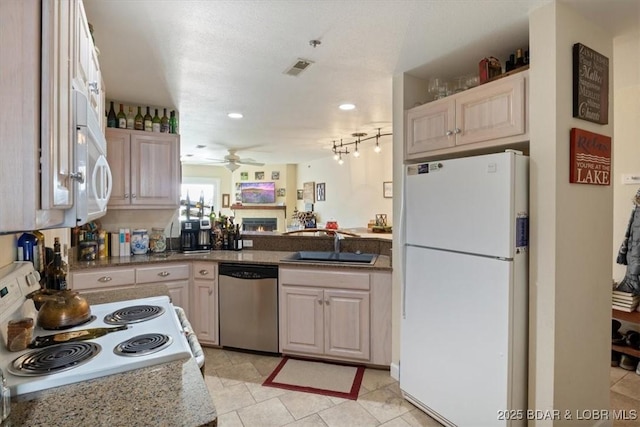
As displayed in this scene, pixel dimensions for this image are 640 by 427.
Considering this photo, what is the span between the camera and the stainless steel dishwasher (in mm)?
2936

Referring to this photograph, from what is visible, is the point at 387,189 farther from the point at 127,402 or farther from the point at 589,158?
the point at 127,402

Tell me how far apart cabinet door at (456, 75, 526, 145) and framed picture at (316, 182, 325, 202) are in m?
5.64

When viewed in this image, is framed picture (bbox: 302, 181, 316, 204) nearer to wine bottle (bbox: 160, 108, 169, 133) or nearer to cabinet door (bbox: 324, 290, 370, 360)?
wine bottle (bbox: 160, 108, 169, 133)

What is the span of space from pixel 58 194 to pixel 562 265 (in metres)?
2.08

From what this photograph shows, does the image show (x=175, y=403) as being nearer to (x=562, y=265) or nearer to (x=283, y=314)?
(x=562, y=265)

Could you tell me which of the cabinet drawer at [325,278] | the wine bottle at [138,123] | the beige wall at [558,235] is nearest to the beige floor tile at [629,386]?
the beige wall at [558,235]

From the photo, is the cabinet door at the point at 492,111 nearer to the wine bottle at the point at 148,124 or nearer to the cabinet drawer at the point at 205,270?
the cabinet drawer at the point at 205,270

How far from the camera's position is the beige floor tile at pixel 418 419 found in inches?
81.2

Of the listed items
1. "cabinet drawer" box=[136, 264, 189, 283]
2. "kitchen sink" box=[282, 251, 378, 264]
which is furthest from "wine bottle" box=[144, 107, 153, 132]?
"kitchen sink" box=[282, 251, 378, 264]

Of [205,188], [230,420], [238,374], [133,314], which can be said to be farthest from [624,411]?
[205,188]

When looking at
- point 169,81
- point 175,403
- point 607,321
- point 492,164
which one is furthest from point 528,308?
point 169,81

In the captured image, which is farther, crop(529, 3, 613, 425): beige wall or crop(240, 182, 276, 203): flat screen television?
crop(240, 182, 276, 203): flat screen television

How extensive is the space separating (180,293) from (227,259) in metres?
0.53

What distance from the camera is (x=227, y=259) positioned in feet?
10.0
